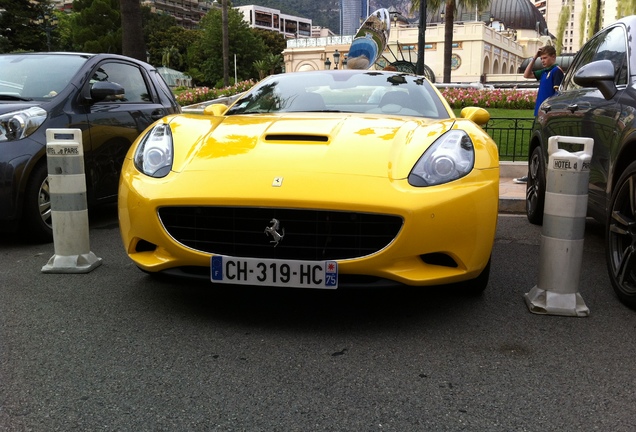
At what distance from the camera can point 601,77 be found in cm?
373

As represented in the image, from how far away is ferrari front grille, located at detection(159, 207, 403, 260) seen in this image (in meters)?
2.82

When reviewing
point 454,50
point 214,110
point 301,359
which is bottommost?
point 301,359

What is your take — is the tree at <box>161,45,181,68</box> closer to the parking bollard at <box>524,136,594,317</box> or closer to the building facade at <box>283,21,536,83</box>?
the building facade at <box>283,21,536,83</box>

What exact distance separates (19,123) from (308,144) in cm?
258

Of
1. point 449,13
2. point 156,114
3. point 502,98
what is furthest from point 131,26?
point 449,13

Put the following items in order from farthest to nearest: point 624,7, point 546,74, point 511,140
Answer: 1. point 624,7
2. point 511,140
3. point 546,74

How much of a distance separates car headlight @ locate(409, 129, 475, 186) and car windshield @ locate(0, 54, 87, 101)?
3404 mm

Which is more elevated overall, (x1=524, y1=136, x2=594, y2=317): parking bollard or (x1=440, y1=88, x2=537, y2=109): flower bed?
(x1=440, y1=88, x2=537, y2=109): flower bed

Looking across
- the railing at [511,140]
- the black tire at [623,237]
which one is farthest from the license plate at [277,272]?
the railing at [511,140]

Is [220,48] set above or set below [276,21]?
below

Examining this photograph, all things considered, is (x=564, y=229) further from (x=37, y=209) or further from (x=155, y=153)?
(x=37, y=209)

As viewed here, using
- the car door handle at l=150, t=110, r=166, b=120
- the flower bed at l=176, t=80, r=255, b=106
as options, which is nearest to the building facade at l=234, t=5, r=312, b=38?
the flower bed at l=176, t=80, r=255, b=106

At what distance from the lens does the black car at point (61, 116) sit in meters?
4.57

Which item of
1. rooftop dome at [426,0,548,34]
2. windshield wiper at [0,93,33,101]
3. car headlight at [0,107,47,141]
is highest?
rooftop dome at [426,0,548,34]
